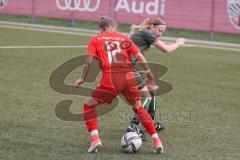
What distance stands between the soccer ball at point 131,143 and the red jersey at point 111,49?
89 cm

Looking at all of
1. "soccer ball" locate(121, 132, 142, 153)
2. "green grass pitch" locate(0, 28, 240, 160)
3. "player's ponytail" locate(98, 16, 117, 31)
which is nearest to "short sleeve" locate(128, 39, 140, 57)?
"player's ponytail" locate(98, 16, 117, 31)

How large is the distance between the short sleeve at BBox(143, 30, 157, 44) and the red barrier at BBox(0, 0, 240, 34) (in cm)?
1785

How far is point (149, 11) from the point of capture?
28750mm

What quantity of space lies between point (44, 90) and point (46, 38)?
39.8 feet

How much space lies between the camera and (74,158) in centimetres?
760

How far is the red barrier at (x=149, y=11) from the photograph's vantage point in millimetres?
26897

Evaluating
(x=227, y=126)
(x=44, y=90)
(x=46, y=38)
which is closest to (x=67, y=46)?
(x=46, y=38)

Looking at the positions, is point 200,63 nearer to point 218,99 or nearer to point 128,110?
point 218,99

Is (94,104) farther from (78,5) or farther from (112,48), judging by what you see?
(78,5)

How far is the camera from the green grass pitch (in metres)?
8.06

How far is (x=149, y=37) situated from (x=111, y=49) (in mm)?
1009

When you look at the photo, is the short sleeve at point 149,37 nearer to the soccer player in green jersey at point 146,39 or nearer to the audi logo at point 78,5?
the soccer player in green jersey at point 146,39

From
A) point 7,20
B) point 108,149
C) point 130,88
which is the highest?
point 130,88

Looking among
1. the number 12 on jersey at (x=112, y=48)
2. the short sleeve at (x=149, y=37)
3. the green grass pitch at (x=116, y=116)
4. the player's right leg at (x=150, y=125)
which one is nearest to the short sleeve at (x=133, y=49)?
the number 12 on jersey at (x=112, y=48)
